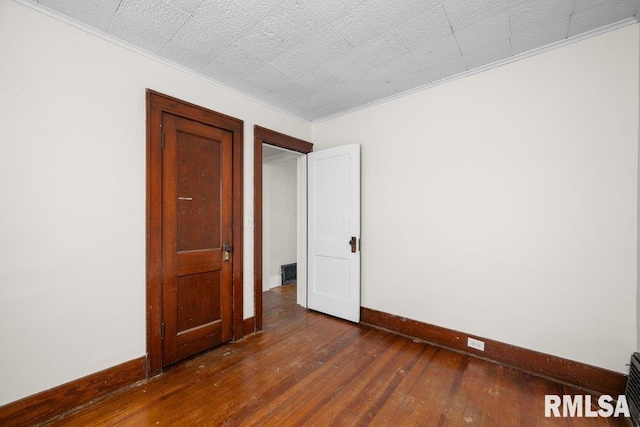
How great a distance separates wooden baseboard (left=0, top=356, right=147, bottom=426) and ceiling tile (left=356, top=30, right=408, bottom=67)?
3.18 meters

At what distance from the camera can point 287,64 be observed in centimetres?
239

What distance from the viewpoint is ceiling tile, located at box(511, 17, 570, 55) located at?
1.90 metres

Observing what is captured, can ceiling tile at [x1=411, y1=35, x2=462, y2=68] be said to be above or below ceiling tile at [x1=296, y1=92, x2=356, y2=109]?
above

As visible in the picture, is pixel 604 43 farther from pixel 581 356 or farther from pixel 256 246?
pixel 256 246

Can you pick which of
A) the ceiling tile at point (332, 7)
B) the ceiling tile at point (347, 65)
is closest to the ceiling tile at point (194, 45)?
the ceiling tile at point (332, 7)

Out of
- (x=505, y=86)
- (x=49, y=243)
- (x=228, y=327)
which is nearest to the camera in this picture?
(x=49, y=243)

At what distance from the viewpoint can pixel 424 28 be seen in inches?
76.1

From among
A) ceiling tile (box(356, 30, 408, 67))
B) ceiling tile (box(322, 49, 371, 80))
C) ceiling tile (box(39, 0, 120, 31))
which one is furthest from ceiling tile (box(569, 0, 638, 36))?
ceiling tile (box(39, 0, 120, 31))

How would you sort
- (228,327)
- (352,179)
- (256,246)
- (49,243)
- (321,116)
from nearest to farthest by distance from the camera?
1. (49,243)
2. (228,327)
3. (256,246)
4. (352,179)
5. (321,116)

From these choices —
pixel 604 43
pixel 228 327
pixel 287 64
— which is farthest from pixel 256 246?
pixel 604 43

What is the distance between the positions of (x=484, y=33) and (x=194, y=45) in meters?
2.30

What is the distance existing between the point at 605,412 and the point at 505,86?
2604 millimetres

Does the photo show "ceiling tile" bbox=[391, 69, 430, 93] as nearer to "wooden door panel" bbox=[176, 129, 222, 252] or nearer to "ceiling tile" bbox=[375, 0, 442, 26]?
"ceiling tile" bbox=[375, 0, 442, 26]

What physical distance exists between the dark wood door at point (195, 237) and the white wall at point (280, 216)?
6.89 ft
